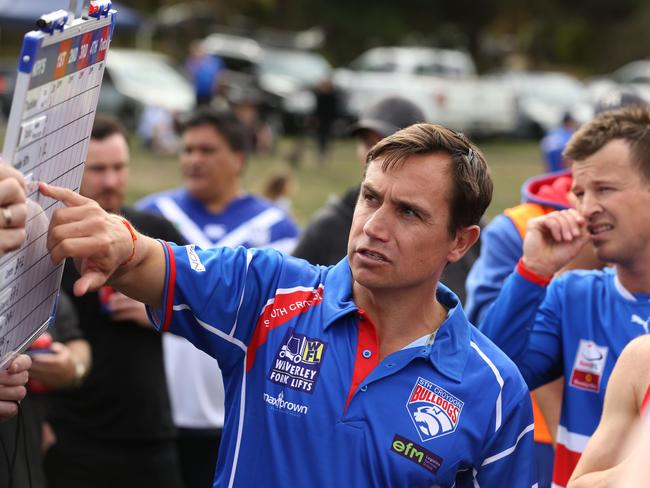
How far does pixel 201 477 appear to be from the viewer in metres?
5.97

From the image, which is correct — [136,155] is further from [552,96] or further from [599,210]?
[599,210]

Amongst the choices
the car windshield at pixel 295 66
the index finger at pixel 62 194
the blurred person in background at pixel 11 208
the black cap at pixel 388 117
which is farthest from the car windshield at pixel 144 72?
the blurred person in background at pixel 11 208

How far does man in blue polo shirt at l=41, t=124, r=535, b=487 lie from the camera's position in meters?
2.96

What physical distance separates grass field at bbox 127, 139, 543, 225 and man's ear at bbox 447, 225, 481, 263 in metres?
11.2

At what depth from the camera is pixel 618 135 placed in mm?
3984

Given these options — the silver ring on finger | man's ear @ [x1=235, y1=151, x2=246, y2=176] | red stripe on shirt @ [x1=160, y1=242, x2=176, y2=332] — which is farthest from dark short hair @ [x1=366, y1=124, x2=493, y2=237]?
man's ear @ [x1=235, y1=151, x2=246, y2=176]

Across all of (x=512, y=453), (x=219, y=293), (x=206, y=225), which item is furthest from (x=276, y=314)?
(x=206, y=225)

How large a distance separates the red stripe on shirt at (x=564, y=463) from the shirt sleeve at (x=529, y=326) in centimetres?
26

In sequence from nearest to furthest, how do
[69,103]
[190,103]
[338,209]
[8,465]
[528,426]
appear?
[69,103]
[528,426]
[8,465]
[338,209]
[190,103]

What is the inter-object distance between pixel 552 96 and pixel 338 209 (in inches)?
1024

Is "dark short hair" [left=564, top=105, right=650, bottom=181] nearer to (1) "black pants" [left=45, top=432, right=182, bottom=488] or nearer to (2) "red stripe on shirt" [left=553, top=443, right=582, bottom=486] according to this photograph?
(2) "red stripe on shirt" [left=553, top=443, right=582, bottom=486]

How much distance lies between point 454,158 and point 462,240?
0.95 ft

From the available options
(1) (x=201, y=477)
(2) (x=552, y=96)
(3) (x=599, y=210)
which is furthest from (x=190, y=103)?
(3) (x=599, y=210)

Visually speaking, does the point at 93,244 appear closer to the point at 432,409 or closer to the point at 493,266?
the point at 432,409
